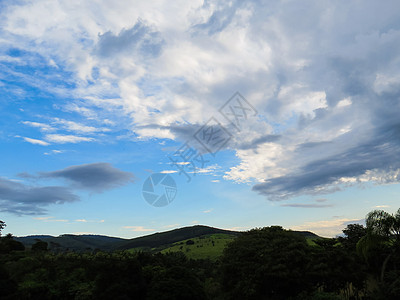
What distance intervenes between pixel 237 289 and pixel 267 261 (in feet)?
15.4

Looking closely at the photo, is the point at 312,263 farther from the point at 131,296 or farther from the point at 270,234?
the point at 131,296

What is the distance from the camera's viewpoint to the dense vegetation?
989 inches

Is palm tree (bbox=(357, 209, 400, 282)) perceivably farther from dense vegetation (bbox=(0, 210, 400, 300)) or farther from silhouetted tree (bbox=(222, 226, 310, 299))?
silhouetted tree (bbox=(222, 226, 310, 299))

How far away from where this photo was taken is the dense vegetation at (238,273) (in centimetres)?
2512

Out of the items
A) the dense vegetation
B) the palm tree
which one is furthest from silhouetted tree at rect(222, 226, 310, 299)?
the palm tree

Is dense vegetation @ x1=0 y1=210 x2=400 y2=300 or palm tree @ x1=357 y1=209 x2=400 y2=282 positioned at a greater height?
palm tree @ x1=357 y1=209 x2=400 y2=282

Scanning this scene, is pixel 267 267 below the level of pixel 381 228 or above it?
below

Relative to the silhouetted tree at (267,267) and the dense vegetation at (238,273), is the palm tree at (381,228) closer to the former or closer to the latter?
the dense vegetation at (238,273)

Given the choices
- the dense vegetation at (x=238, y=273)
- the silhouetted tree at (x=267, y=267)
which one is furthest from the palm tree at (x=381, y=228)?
the silhouetted tree at (x=267, y=267)

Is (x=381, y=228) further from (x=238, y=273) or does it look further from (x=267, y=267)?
(x=238, y=273)

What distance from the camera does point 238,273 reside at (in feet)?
117

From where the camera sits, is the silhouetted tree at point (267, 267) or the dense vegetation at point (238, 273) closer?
the dense vegetation at point (238, 273)

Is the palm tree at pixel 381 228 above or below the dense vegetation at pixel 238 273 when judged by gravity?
above

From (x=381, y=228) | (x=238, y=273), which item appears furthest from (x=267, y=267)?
(x=381, y=228)
